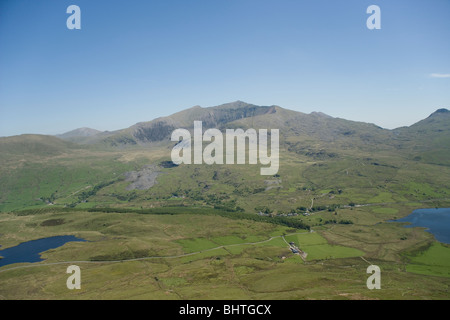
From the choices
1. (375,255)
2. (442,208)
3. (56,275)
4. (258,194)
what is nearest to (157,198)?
(258,194)

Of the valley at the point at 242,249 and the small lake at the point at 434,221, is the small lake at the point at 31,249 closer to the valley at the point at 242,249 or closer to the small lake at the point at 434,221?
the valley at the point at 242,249

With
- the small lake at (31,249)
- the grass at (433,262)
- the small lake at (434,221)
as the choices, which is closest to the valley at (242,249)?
→ the grass at (433,262)

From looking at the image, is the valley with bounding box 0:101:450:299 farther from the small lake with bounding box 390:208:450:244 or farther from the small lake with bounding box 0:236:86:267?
the small lake with bounding box 390:208:450:244

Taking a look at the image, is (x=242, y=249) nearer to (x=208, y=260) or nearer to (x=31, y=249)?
(x=208, y=260)

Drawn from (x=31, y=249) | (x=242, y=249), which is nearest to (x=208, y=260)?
(x=242, y=249)

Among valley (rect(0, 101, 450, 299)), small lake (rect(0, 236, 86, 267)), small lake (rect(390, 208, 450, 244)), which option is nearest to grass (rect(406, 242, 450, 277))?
valley (rect(0, 101, 450, 299))
